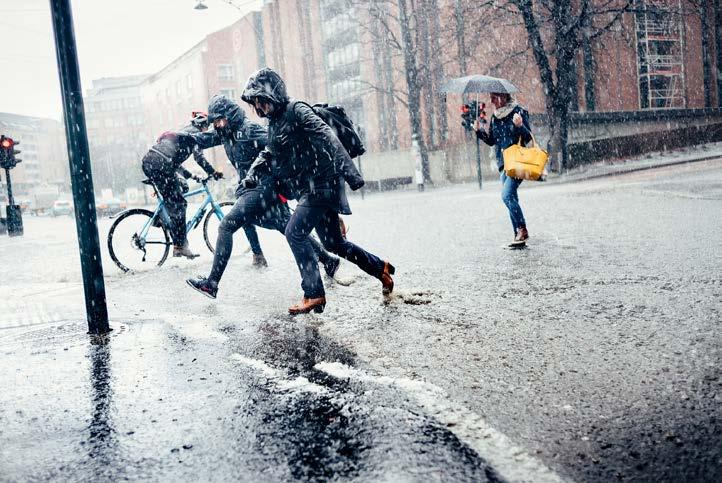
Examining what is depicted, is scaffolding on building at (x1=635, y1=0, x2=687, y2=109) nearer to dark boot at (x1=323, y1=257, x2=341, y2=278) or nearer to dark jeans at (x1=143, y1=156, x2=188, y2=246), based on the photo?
dark jeans at (x1=143, y1=156, x2=188, y2=246)

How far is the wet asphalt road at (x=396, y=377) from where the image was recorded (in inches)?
95.3

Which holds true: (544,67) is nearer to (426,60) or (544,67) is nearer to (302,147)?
(426,60)

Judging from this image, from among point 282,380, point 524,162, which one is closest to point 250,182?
point 282,380

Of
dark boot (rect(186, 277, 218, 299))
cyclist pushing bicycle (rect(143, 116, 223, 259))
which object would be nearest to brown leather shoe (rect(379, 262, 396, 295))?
dark boot (rect(186, 277, 218, 299))

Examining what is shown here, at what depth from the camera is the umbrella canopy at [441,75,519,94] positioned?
26.6 ft

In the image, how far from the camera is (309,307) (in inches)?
192

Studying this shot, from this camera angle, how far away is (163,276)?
7625 mm

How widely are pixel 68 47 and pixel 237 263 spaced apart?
4237 millimetres

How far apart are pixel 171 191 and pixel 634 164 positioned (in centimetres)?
2129

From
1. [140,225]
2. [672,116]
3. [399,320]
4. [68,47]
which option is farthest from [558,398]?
[672,116]

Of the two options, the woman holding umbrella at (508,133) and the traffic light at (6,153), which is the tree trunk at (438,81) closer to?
the traffic light at (6,153)

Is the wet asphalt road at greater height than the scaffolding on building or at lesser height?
lesser

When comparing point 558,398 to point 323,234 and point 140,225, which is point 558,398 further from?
point 140,225

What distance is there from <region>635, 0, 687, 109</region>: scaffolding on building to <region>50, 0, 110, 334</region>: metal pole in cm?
3999
